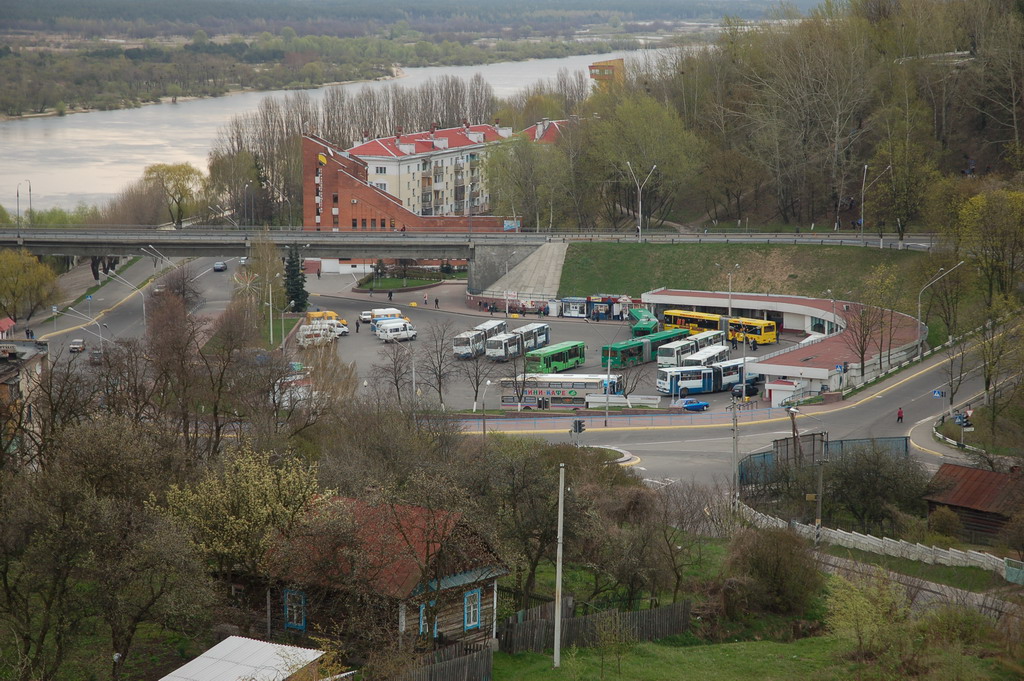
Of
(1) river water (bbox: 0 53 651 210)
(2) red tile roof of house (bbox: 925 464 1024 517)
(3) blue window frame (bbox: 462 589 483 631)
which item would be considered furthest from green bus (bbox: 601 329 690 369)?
(1) river water (bbox: 0 53 651 210)

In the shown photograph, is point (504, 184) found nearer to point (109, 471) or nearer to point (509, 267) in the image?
point (509, 267)

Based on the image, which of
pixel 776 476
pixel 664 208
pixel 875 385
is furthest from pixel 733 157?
pixel 776 476

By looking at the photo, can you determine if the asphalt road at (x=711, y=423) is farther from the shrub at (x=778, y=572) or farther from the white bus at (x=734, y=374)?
the shrub at (x=778, y=572)

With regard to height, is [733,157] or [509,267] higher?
[733,157]

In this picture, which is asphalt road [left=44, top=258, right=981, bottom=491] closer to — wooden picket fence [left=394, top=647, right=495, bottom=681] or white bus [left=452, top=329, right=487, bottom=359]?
white bus [left=452, top=329, right=487, bottom=359]

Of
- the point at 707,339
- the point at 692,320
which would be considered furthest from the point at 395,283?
the point at 707,339

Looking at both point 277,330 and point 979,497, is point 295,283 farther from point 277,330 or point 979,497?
point 979,497
